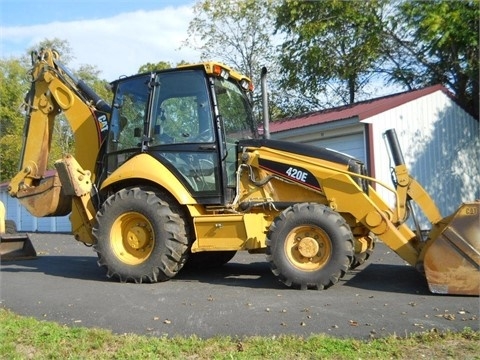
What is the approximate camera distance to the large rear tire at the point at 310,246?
7156 mm

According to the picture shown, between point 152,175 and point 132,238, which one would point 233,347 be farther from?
point 132,238

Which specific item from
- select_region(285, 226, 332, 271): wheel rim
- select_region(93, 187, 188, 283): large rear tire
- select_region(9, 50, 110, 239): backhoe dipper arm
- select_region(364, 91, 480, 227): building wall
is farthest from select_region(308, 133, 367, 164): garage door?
select_region(93, 187, 188, 283): large rear tire

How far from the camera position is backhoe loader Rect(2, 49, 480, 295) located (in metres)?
7.21

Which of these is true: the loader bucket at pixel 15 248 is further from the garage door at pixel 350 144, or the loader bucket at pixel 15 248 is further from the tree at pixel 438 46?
the tree at pixel 438 46

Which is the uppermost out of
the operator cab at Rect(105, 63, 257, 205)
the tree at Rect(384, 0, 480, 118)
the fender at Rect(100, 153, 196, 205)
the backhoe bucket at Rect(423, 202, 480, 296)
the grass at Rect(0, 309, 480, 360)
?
the tree at Rect(384, 0, 480, 118)

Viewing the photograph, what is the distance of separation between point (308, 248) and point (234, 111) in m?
2.50

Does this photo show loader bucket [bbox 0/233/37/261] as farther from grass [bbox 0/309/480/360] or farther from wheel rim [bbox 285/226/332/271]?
wheel rim [bbox 285/226/332/271]

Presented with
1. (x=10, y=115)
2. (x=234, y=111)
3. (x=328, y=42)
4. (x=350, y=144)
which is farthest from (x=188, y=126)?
(x=10, y=115)

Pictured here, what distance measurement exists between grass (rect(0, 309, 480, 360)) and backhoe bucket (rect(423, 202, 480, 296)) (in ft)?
4.99

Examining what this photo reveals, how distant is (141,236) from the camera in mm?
8281

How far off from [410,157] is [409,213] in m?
9.35

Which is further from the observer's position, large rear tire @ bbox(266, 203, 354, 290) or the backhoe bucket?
large rear tire @ bbox(266, 203, 354, 290)

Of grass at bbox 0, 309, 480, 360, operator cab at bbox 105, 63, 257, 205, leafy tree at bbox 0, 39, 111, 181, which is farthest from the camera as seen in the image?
leafy tree at bbox 0, 39, 111, 181

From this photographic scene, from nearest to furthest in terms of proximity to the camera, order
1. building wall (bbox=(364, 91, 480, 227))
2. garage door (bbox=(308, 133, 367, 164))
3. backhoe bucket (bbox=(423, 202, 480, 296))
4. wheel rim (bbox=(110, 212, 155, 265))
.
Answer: backhoe bucket (bbox=(423, 202, 480, 296)) → wheel rim (bbox=(110, 212, 155, 265)) → garage door (bbox=(308, 133, 367, 164)) → building wall (bbox=(364, 91, 480, 227))
